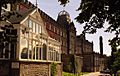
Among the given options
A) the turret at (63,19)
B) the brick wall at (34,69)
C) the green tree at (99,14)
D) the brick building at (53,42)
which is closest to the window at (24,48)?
the brick building at (53,42)

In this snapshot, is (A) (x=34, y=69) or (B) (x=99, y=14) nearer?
(B) (x=99, y=14)

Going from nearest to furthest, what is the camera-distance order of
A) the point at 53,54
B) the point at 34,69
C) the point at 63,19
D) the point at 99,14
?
1. the point at 99,14
2. the point at 34,69
3. the point at 53,54
4. the point at 63,19

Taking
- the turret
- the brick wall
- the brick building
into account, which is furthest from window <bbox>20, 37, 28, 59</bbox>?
the turret

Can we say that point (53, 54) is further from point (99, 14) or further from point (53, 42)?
point (99, 14)

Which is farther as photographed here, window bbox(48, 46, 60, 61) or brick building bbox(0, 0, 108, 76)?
window bbox(48, 46, 60, 61)

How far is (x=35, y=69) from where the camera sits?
25.7 metres

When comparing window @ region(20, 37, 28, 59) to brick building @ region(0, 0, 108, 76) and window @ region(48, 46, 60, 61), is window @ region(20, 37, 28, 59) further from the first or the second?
window @ region(48, 46, 60, 61)

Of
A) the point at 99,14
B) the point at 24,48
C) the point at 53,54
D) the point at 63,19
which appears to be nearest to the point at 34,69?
the point at 24,48

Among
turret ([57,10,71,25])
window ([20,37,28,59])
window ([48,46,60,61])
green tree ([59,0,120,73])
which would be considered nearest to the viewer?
green tree ([59,0,120,73])

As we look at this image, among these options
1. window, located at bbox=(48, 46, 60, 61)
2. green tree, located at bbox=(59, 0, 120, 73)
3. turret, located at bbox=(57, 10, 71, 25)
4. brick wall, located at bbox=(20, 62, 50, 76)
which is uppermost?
turret, located at bbox=(57, 10, 71, 25)

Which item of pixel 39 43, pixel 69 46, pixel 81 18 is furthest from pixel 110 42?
pixel 69 46

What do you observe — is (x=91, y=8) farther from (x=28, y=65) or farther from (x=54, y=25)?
(x=54, y=25)

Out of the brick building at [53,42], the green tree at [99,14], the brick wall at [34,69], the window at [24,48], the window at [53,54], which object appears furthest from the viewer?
the window at [53,54]

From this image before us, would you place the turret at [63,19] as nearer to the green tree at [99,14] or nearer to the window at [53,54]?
the window at [53,54]
